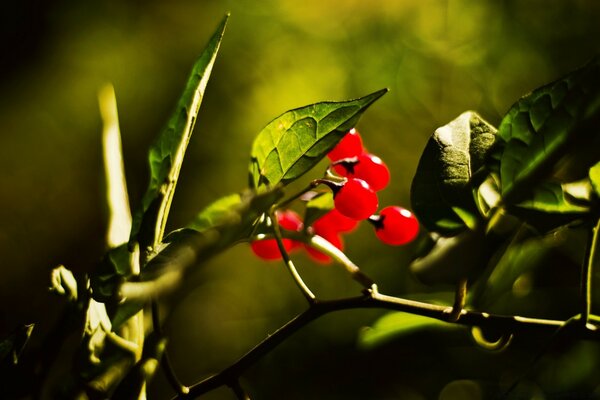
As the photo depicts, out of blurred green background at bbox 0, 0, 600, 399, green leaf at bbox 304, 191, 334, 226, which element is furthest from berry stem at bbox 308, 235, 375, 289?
blurred green background at bbox 0, 0, 600, 399

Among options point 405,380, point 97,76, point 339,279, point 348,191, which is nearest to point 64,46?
Answer: point 97,76

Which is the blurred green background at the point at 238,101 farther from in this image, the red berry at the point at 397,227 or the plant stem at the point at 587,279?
the plant stem at the point at 587,279

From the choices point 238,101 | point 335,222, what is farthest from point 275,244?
point 238,101

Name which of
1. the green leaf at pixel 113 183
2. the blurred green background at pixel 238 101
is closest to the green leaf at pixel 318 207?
the green leaf at pixel 113 183

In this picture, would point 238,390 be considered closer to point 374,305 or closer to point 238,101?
point 374,305

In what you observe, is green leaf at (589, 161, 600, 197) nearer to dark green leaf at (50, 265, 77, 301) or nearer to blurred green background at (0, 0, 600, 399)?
dark green leaf at (50, 265, 77, 301)

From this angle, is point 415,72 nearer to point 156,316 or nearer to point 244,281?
point 244,281
